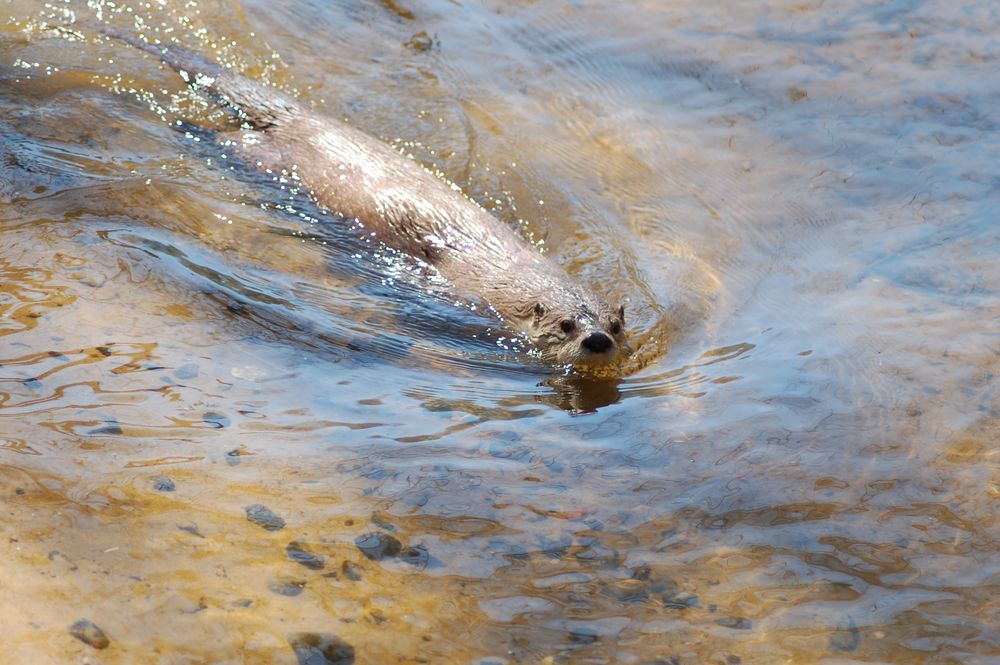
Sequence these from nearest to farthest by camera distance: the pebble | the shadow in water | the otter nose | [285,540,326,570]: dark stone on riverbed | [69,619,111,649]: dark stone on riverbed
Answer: [69,619,111,649]: dark stone on riverbed, [285,540,326,570]: dark stone on riverbed, the pebble, the shadow in water, the otter nose

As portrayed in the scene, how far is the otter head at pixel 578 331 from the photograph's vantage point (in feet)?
13.7

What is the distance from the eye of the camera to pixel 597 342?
4.16 meters

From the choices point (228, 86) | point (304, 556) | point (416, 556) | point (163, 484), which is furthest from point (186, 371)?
point (228, 86)

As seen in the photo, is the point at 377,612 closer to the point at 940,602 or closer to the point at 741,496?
the point at 741,496

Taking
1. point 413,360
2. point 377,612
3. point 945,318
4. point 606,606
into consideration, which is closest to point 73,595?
point 377,612

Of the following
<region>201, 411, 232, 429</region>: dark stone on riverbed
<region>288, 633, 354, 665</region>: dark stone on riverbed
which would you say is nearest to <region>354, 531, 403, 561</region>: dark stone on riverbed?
<region>288, 633, 354, 665</region>: dark stone on riverbed

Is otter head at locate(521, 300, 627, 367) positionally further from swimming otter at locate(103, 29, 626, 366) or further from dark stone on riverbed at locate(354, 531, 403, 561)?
dark stone on riverbed at locate(354, 531, 403, 561)

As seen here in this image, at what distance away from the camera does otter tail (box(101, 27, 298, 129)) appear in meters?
5.52

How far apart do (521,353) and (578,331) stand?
0.30 meters

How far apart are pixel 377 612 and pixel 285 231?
2.71 m

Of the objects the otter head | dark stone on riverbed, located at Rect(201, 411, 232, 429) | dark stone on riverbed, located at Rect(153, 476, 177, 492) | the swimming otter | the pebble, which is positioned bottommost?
dark stone on riverbed, located at Rect(153, 476, 177, 492)

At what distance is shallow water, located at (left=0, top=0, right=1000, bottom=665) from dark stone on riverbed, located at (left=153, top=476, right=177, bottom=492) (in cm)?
3

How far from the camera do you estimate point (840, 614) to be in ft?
8.87

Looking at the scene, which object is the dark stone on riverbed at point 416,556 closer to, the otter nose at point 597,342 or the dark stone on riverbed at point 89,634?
the dark stone on riverbed at point 89,634
